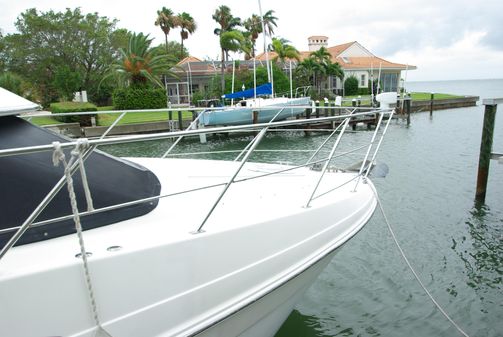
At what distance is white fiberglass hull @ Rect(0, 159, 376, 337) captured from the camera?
1.81m

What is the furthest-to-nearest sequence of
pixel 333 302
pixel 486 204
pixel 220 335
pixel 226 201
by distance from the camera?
pixel 486 204 → pixel 333 302 → pixel 226 201 → pixel 220 335

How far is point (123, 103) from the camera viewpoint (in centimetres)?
2334

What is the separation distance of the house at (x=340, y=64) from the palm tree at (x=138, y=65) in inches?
255

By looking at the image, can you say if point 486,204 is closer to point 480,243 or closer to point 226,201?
point 480,243

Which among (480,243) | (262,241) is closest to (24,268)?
(262,241)

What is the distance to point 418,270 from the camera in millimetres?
5480

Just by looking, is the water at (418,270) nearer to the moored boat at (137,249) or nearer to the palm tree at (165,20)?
the moored boat at (137,249)

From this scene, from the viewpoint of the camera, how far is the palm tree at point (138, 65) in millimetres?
23953

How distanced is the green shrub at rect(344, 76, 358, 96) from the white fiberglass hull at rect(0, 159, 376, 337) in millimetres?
39542

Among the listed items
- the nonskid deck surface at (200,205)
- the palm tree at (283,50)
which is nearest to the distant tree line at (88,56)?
the palm tree at (283,50)

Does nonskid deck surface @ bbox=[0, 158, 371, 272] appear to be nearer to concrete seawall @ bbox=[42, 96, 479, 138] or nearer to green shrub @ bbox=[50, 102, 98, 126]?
concrete seawall @ bbox=[42, 96, 479, 138]

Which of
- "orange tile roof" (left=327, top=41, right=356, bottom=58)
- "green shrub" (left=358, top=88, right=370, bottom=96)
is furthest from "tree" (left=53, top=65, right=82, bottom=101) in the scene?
"orange tile roof" (left=327, top=41, right=356, bottom=58)

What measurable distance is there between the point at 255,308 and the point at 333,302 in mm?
2497

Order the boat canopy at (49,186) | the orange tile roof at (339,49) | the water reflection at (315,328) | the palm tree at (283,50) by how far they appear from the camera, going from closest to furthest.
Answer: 1. the boat canopy at (49,186)
2. the water reflection at (315,328)
3. the palm tree at (283,50)
4. the orange tile roof at (339,49)
